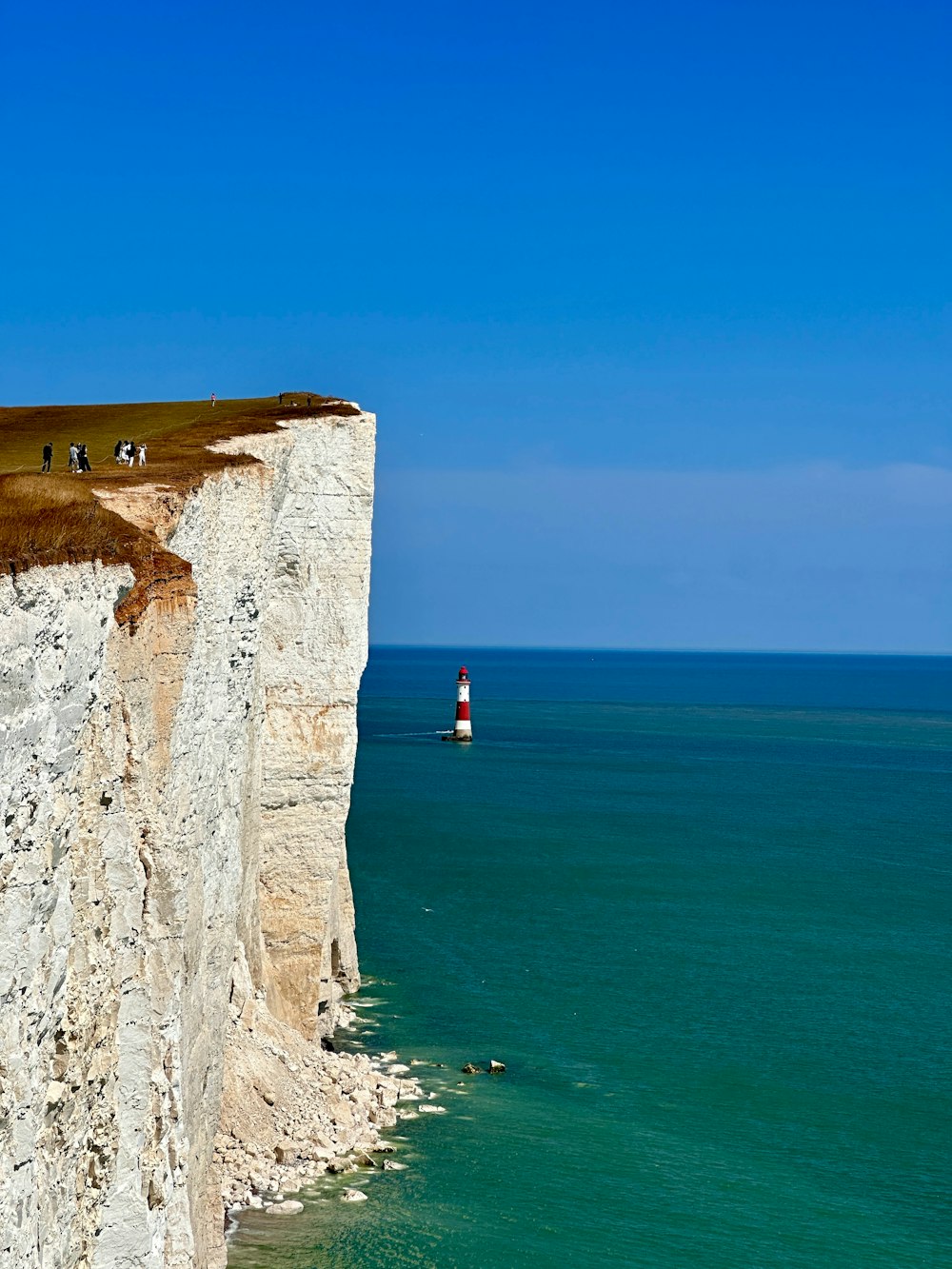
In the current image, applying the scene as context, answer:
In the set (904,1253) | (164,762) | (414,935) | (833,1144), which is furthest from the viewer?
(414,935)

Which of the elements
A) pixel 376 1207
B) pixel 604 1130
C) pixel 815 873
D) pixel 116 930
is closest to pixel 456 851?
pixel 815 873

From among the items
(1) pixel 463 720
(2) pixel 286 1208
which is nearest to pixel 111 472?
(2) pixel 286 1208

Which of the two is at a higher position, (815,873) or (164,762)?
(164,762)

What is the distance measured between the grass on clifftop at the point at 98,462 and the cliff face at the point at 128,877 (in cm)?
33

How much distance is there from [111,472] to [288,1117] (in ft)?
39.2

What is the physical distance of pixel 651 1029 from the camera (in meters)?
34.1

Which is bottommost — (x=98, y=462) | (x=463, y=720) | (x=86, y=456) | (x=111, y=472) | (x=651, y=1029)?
(x=651, y=1029)

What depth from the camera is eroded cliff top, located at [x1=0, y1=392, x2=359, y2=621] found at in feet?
37.1

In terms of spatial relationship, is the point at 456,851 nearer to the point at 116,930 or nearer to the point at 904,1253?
the point at 904,1253

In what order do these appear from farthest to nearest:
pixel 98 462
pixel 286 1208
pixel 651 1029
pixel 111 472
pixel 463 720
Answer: pixel 463 720
pixel 651 1029
pixel 98 462
pixel 286 1208
pixel 111 472

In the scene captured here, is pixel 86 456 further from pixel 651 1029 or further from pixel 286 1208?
pixel 651 1029

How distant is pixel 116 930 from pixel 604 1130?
55.0 feet

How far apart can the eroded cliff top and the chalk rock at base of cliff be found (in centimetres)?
1137

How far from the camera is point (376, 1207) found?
23.2 meters
